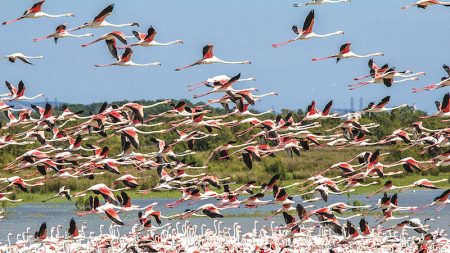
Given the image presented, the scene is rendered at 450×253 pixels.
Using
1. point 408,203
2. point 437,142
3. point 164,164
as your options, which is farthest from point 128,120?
point 408,203

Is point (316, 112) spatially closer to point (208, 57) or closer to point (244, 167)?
point (208, 57)

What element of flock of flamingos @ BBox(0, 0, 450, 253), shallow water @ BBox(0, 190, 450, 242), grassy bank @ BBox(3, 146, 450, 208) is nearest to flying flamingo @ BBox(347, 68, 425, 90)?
flock of flamingos @ BBox(0, 0, 450, 253)

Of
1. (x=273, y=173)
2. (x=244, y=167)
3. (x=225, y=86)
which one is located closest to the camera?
(x=225, y=86)

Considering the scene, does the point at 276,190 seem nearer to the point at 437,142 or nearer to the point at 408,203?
the point at 437,142

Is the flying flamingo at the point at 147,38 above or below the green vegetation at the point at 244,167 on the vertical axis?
above

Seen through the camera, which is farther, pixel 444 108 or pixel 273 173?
pixel 273 173

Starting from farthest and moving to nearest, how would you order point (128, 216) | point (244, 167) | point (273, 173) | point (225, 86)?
point (244, 167) → point (273, 173) → point (128, 216) → point (225, 86)

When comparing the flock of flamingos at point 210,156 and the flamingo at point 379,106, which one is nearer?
the flock of flamingos at point 210,156

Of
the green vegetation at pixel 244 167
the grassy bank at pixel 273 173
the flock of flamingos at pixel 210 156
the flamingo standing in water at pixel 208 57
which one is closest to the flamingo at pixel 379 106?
the flock of flamingos at pixel 210 156

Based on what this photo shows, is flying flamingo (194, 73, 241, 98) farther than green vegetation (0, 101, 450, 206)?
No

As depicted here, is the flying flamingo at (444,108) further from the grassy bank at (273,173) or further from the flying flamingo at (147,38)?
the grassy bank at (273,173)

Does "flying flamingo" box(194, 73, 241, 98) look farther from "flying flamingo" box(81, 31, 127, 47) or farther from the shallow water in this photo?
the shallow water

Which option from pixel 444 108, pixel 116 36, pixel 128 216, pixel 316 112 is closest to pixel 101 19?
pixel 116 36

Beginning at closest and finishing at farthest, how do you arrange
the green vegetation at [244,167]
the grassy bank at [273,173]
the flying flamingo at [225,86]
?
the flying flamingo at [225,86], the grassy bank at [273,173], the green vegetation at [244,167]
